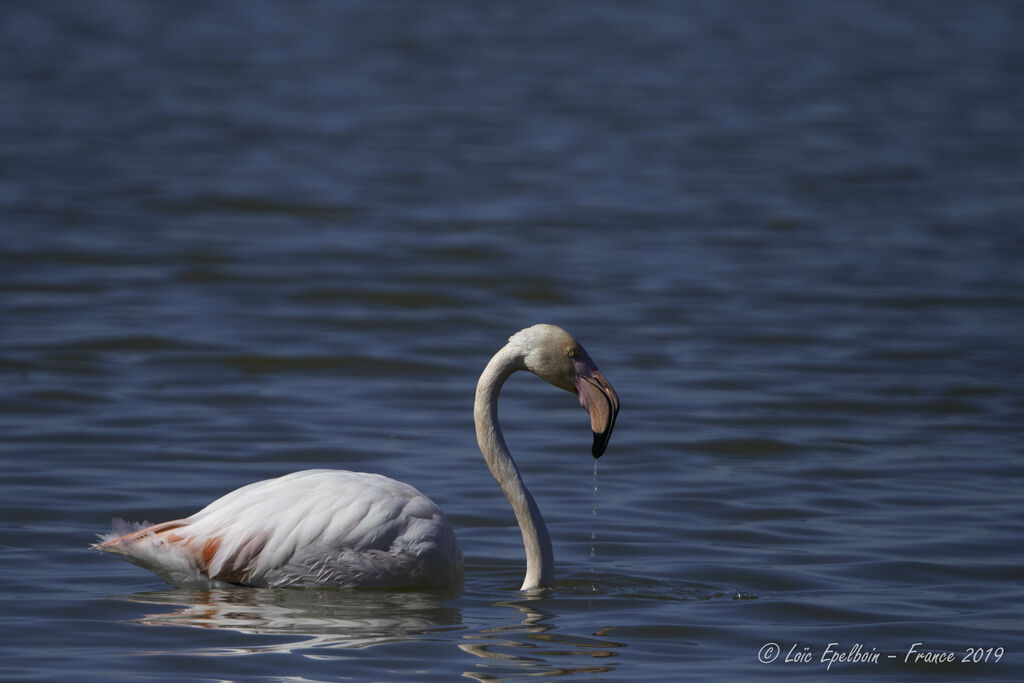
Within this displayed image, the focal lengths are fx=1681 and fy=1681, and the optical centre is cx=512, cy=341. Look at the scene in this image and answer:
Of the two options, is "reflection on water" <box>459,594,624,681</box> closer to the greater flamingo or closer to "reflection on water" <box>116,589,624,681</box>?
"reflection on water" <box>116,589,624,681</box>

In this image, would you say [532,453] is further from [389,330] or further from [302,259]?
[302,259]

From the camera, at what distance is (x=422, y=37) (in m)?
33.2

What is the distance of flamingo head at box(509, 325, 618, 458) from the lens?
6.45 metres

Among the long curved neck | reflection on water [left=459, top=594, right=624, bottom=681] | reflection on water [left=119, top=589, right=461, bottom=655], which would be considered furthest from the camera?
the long curved neck

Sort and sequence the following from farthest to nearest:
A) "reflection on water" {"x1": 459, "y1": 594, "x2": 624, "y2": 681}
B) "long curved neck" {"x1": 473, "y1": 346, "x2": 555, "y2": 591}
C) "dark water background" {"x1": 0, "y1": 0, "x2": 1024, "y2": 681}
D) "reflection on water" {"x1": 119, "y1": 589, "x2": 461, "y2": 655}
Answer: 1. "long curved neck" {"x1": 473, "y1": 346, "x2": 555, "y2": 591}
2. "dark water background" {"x1": 0, "y1": 0, "x2": 1024, "y2": 681}
3. "reflection on water" {"x1": 119, "y1": 589, "x2": 461, "y2": 655}
4. "reflection on water" {"x1": 459, "y1": 594, "x2": 624, "y2": 681}

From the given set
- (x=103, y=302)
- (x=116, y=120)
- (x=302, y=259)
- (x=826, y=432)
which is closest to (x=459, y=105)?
(x=116, y=120)

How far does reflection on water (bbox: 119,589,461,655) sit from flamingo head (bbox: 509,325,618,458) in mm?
Result: 931

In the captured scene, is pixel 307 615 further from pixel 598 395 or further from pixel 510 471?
pixel 598 395

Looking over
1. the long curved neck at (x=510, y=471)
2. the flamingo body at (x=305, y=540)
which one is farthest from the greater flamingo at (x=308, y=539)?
the long curved neck at (x=510, y=471)

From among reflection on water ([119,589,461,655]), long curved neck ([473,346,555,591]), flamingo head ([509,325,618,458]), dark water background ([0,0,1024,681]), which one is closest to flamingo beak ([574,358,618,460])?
flamingo head ([509,325,618,458])

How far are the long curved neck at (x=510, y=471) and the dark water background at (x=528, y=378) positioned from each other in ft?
0.51

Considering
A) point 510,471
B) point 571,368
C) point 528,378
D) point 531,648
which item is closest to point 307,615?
point 531,648

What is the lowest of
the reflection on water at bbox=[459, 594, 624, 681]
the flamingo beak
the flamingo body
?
the reflection on water at bbox=[459, 594, 624, 681]

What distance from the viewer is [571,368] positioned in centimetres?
647
